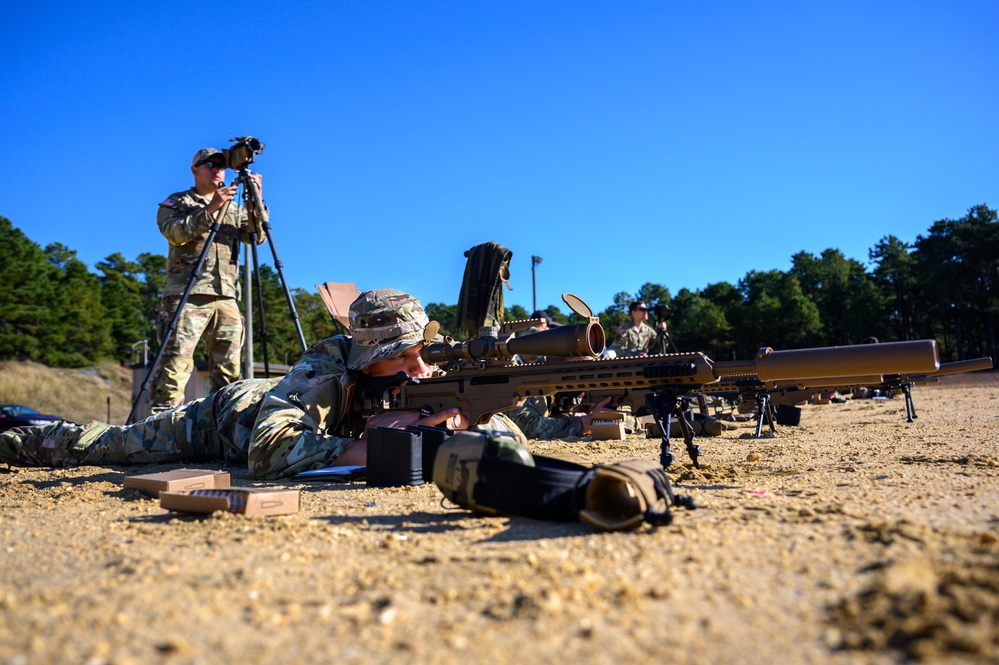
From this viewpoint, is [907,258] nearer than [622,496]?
No

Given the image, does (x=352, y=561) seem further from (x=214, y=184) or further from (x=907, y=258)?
(x=907, y=258)

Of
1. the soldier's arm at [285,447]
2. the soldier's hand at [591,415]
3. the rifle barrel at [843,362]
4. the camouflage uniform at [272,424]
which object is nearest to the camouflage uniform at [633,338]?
the soldier's hand at [591,415]

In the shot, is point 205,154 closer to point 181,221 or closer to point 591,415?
point 181,221

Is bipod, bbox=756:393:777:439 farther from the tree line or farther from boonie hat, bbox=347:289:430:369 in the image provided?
the tree line

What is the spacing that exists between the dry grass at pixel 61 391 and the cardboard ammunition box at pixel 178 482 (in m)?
28.3

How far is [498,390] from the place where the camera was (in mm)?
4965

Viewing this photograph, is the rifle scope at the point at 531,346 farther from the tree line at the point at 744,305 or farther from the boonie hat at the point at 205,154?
the tree line at the point at 744,305

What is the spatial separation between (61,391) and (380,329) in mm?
35908

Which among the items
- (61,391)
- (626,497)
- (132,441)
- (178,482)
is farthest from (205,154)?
(61,391)

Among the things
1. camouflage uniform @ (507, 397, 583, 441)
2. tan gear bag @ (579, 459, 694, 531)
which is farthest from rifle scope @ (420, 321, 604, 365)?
camouflage uniform @ (507, 397, 583, 441)

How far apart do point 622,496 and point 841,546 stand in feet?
2.49

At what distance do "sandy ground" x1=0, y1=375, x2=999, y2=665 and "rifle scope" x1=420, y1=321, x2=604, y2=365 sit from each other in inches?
52.8

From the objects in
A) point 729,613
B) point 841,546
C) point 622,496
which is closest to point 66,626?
point 729,613

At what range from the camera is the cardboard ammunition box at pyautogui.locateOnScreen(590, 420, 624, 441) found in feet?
27.2
